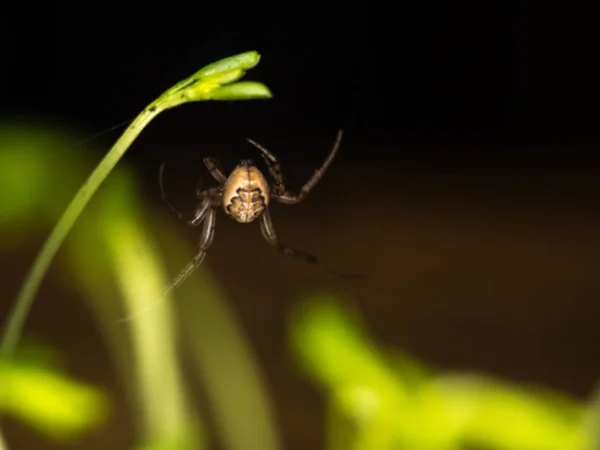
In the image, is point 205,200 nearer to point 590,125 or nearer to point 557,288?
point 557,288

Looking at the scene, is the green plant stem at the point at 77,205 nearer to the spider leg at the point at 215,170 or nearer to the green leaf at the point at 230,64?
the green leaf at the point at 230,64

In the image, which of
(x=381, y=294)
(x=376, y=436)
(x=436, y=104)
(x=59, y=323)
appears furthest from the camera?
(x=436, y=104)

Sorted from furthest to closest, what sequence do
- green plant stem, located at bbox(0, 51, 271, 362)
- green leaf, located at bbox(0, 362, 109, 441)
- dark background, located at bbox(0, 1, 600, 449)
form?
dark background, located at bbox(0, 1, 600, 449)
green leaf, located at bbox(0, 362, 109, 441)
green plant stem, located at bbox(0, 51, 271, 362)

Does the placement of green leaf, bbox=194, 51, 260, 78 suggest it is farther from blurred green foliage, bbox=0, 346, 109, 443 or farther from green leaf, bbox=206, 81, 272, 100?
blurred green foliage, bbox=0, 346, 109, 443

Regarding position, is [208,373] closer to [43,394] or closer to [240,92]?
[43,394]

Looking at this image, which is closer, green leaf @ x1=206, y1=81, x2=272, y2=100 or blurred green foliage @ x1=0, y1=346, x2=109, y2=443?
green leaf @ x1=206, y1=81, x2=272, y2=100

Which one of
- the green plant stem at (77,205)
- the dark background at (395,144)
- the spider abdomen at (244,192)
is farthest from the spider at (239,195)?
the dark background at (395,144)

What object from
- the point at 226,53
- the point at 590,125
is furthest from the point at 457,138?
the point at 226,53

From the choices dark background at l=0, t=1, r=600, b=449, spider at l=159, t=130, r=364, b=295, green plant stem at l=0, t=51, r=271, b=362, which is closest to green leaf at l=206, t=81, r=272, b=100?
green plant stem at l=0, t=51, r=271, b=362

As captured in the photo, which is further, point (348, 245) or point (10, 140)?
point (348, 245)

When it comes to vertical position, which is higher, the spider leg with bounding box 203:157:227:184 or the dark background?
the dark background
